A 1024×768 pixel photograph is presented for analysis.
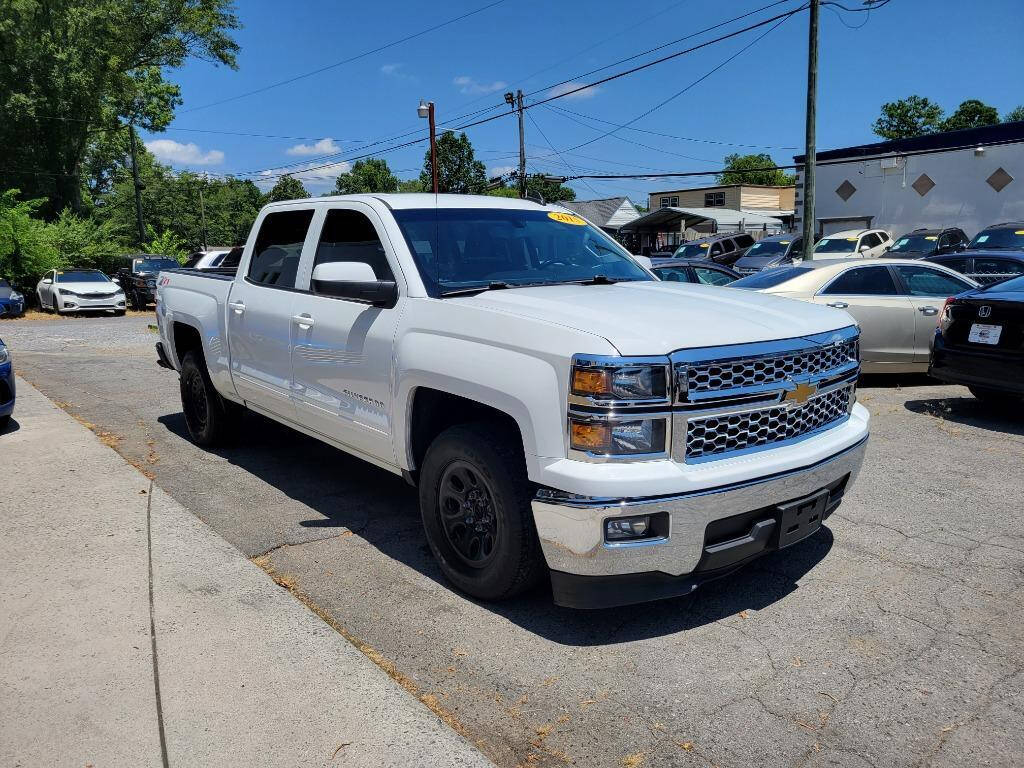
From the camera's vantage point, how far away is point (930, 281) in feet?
29.4

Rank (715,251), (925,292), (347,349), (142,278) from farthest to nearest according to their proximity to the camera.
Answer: (715,251) → (142,278) → (925,292) → (347,349)

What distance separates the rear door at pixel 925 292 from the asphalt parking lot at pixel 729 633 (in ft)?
9.81

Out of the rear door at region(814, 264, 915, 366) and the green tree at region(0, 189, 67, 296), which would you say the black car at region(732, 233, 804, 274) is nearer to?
the rear door at region(814, 264, 915, 366)

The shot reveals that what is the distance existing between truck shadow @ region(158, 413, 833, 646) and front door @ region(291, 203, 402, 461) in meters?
0.61

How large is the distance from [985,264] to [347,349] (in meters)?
11.3

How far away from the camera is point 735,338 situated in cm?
321

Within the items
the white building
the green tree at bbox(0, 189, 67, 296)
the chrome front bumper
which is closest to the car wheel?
the chrome front bumper

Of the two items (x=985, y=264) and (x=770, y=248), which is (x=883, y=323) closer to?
(x=985, y=264)

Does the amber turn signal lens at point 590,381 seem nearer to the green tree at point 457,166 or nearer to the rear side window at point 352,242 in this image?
the rear side window at point 352,242

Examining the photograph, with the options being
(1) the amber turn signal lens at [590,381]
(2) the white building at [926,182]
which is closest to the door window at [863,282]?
(1) the amber turn signal lens at [590,381]

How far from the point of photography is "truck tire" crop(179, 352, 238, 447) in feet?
21.0

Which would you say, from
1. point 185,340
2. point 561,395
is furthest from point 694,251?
point 561,395

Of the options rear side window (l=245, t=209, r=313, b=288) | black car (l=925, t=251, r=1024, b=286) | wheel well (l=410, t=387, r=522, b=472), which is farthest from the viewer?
black car (l=925, t=251, r=1024, b=286)

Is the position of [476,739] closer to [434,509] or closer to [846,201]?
[434,509]
